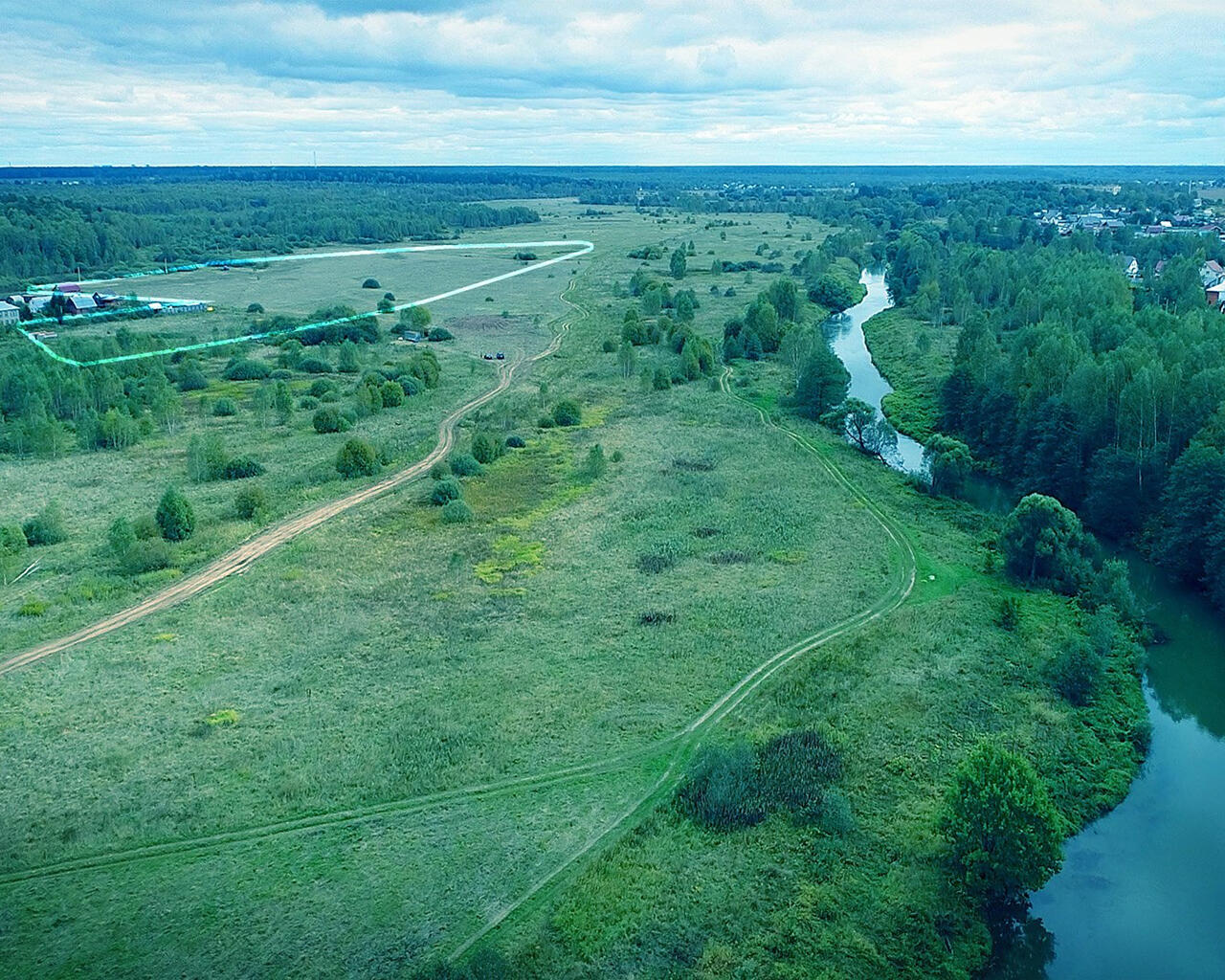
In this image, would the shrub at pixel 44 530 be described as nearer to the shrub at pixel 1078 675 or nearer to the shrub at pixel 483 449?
the shrub at pixel 483 449

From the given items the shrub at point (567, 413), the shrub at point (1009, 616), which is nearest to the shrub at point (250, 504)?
the shrub at point (567, 413)

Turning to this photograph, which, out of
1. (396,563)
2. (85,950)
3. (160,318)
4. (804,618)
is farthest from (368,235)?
(85,950)

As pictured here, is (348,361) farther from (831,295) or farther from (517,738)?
(517,738)

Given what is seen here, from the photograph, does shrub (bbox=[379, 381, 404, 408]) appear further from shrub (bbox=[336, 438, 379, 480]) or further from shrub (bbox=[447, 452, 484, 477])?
shrub (bbox=[447, 452, 484, 477])

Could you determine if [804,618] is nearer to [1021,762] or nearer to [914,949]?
[1021,762]

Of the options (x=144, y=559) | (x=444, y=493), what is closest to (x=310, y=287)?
(x=444, y=493)

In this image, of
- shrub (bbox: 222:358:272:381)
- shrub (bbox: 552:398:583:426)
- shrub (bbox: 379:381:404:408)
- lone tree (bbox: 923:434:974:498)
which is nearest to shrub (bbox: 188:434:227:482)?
shrub (bbox: 379:381:404:408)

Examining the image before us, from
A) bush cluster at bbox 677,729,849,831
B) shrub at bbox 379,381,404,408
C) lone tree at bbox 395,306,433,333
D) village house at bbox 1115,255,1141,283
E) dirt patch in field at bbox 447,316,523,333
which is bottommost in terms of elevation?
bush cluster at bbox 677,729,849,831

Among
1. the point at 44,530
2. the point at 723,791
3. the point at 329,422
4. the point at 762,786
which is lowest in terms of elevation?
the point at 762,786
